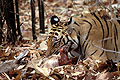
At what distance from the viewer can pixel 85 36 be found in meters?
3.75

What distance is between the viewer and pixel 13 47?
435cm

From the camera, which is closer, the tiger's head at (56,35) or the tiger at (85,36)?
→ the tiger's head at (56,35)

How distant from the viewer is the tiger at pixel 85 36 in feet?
11.6

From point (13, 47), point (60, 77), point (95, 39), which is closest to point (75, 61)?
point (95, 39)

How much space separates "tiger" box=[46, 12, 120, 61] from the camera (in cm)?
355

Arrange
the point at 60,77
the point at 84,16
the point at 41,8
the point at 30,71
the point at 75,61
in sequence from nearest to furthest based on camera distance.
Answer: the point at 60,77, the point at 30,71, the point at 75,61, the point at 84,16, the point at 41,8

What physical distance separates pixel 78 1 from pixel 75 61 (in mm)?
6241

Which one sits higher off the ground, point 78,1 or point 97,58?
point 78,1

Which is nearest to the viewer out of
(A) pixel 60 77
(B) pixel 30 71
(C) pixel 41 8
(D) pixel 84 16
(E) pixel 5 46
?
(A) pixel 60 77

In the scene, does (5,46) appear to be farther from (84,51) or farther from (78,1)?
(78,1)

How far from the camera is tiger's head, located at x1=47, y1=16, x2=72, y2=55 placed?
342 centimetres

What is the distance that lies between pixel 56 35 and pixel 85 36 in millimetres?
553

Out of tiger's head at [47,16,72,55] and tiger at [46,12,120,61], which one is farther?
tiger at [46,12,120,61]

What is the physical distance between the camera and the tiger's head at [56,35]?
3416 millimetres
